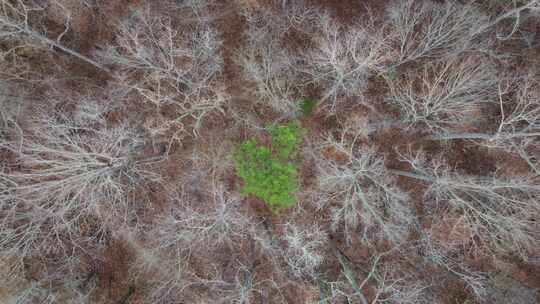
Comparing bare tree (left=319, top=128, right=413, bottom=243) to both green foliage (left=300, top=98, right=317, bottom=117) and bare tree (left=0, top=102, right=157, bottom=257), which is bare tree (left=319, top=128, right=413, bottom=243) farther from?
bare tree (left=0, top=102, right=157, bottom=257)

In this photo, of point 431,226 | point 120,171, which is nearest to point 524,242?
point 431,226

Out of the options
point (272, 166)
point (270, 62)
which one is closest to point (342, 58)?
point (270, 62)

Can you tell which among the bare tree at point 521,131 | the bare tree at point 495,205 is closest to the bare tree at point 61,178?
the bare tree at point 495,205

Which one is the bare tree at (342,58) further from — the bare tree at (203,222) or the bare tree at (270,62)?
the bare tree at (203,222)

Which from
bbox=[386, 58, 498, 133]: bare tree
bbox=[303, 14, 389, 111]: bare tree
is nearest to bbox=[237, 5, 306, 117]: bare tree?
bbox=[303, 14, 389, 111]: bare tree

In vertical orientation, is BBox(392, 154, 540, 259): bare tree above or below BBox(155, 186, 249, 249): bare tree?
below

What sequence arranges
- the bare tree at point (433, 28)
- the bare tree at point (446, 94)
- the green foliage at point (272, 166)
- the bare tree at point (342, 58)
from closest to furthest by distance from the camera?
the bare tree at point (446, 94) < the bare tree at point (342, 58) < the bare tree at point (433, 28) < the green foliage at point (272, 166)

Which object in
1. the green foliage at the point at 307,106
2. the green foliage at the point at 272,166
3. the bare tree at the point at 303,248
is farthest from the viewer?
Answer: the green foliage at the point at 307,106
